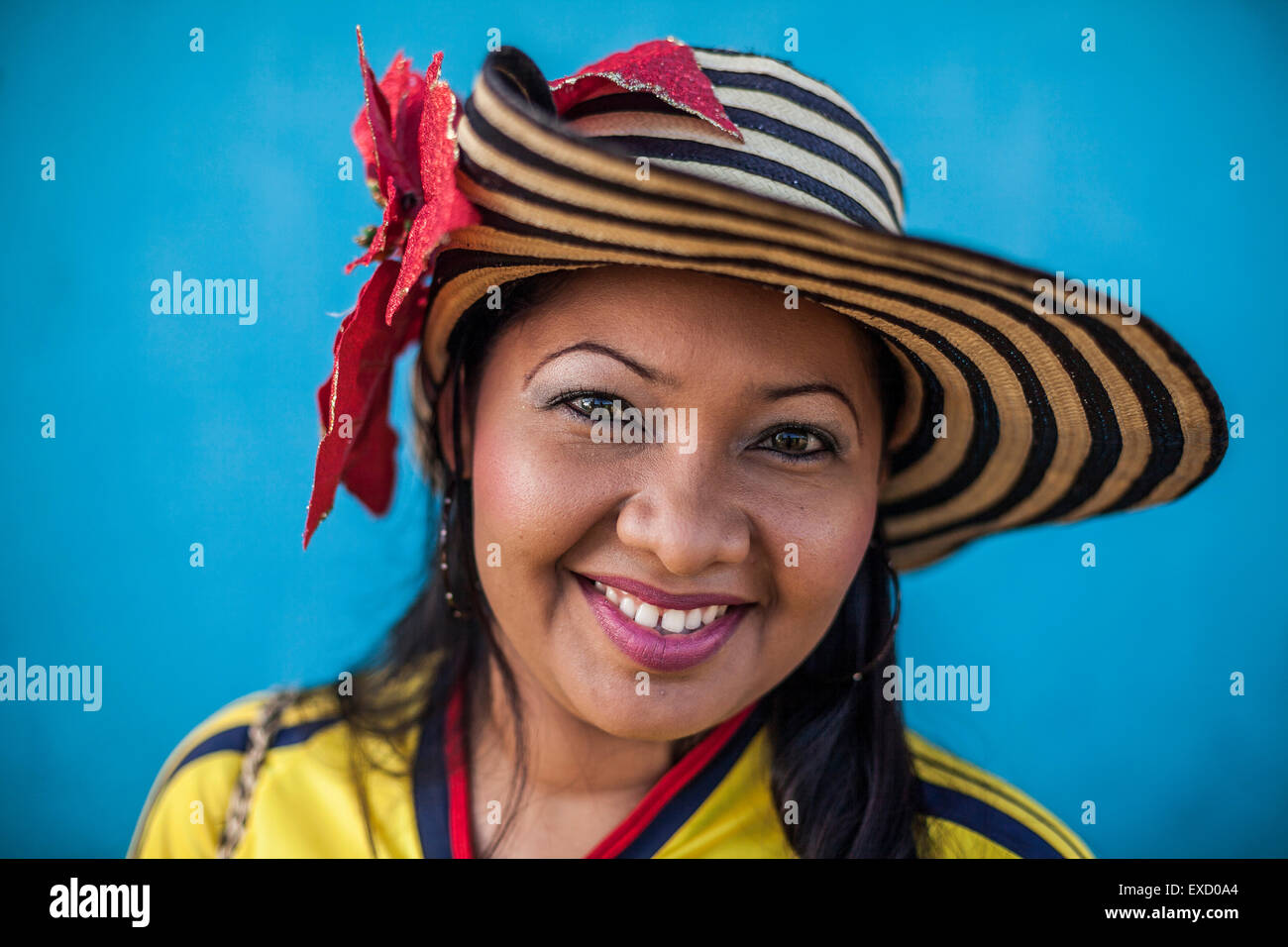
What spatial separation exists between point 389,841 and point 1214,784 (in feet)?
6.25

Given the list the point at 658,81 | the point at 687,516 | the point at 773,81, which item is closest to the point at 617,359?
the point at 687,516

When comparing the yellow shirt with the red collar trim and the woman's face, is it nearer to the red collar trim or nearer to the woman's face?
the red collar trim

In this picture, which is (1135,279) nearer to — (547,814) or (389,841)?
(547,814)

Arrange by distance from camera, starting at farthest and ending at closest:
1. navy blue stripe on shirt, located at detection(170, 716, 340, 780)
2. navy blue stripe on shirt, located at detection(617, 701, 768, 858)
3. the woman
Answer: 1. navy blue stripe on shirt, located at detection(170, 716, 340, 780)
2. navy blue stripe on shirt, located at detection(617, 701, 768, 858)
3. the woman

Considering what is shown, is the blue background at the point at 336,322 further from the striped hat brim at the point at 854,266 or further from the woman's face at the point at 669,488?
the woman's face at the point at 669,488

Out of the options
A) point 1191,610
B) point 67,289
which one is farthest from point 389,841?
point 1191,610

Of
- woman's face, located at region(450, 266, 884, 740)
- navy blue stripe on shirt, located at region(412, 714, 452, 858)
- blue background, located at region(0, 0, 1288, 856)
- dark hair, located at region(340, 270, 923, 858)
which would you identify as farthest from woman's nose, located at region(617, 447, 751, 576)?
blue background, located at region(0, 0, 1288, 856)

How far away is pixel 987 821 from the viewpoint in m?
1.67

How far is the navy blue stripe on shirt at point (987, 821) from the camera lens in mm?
1656

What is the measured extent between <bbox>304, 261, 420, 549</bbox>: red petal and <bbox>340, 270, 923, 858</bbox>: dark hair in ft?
0.34

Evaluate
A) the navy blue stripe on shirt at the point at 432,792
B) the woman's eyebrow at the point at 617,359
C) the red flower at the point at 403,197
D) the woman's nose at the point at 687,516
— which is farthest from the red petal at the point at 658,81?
the navy blue stripe on shirt at the point at 432,792

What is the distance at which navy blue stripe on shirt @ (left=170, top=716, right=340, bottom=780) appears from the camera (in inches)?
70.1

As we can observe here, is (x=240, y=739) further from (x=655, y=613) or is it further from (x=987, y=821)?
(x=987, y=821)

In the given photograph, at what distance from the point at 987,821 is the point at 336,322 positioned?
1687mm
